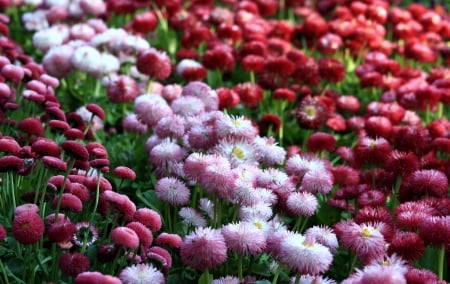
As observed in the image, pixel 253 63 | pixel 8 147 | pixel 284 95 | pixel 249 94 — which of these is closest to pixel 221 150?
pixel 8 147

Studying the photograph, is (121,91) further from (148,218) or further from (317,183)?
(148,218)

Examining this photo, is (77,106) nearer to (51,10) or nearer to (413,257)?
(51,10)

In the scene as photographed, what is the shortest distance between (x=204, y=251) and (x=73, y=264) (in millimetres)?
432

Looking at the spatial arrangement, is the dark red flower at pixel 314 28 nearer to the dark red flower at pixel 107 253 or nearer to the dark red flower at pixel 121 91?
the dark red flower at pixel 121 91

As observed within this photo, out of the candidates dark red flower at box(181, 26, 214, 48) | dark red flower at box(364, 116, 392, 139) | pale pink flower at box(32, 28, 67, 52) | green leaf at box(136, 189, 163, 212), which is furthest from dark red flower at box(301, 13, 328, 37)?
green leaf at box(136, 189, 163, 212)

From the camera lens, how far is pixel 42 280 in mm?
2840

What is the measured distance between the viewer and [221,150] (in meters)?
3.36

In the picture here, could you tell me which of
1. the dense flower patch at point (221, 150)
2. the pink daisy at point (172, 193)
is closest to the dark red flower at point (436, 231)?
the dense flower patch at point (221, 150)

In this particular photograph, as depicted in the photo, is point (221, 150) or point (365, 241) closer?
point (365, 241)

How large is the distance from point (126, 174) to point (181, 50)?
2724mm

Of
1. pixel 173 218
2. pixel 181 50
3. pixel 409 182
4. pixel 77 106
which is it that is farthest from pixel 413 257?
pixel 181 50

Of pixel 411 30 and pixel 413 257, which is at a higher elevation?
pixel 413 257

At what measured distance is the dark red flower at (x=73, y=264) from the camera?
2.52m

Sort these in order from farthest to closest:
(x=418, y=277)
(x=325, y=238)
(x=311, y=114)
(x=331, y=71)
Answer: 1. (x=331, y=71)
2. (x=311, y=114)
3. (x=325, y=238)
4. (x=418, y=277)
